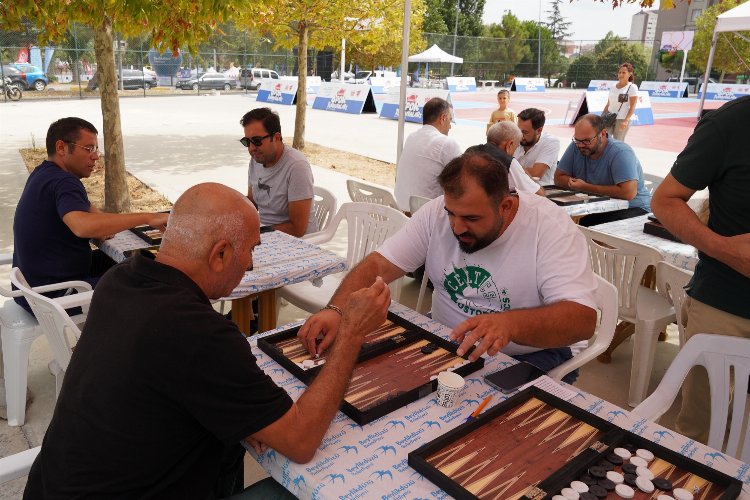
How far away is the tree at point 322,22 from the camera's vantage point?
10.5 metres

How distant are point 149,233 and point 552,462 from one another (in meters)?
2.98

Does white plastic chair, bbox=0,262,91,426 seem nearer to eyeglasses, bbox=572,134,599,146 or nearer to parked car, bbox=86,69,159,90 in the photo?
eyeglasses, bbox=572,134,599,146

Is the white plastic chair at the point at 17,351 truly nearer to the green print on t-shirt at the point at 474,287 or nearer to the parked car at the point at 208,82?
the green print on t-shirt at the point at 474,287

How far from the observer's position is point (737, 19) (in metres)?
9.13

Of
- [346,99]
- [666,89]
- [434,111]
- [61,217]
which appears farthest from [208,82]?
[61,217]

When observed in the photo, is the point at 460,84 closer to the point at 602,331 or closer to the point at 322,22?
the point at 322,22

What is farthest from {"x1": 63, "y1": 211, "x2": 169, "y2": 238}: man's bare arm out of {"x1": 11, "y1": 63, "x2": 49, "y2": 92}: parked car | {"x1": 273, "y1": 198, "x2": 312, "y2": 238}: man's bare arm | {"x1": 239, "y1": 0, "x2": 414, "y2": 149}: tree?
{"x1": 11, "y1": 63, "x2": 49, "y2": 92}: parked car

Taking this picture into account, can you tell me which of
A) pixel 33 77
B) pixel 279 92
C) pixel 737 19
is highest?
pixel 737 19

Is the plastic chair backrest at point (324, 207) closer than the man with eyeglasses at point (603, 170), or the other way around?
the plastic chair backrest at point (324, 207)

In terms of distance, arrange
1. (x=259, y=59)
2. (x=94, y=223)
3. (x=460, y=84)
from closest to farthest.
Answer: (x=94, y=223) < (x=259, y=59) < (x=460, y=84)

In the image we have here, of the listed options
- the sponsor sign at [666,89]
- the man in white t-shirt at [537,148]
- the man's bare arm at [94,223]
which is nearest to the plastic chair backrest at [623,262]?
the man in white t-shirt at [537,148]

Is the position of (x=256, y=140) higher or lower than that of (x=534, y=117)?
lower

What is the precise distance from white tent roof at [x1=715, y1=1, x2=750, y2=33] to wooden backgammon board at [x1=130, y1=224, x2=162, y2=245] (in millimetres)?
9746

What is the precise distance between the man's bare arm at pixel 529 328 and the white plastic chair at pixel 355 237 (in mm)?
1607
